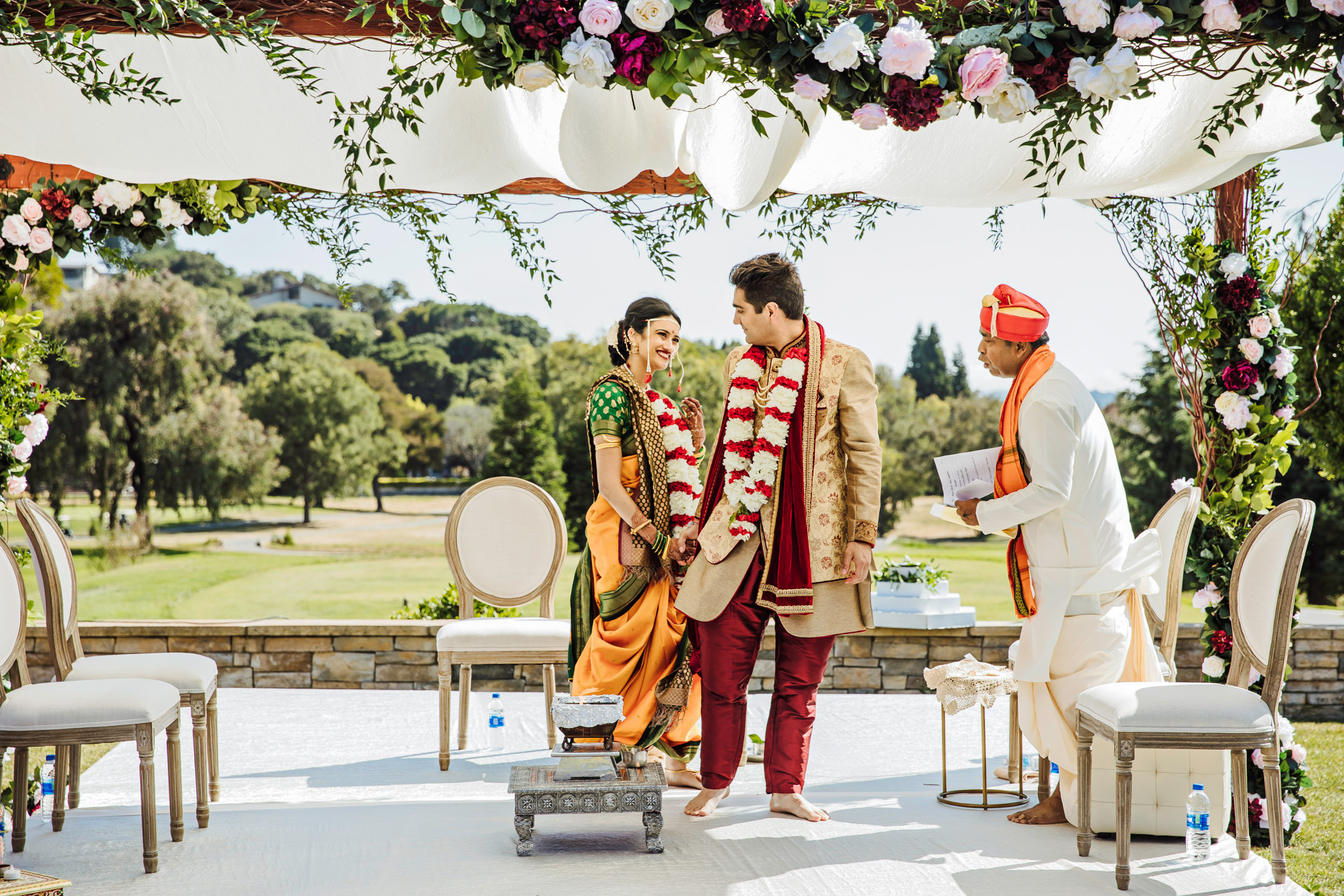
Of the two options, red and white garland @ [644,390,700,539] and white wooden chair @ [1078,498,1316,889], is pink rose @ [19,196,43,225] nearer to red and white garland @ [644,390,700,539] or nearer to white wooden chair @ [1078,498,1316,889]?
red and white garland @ [644,390,700,539]

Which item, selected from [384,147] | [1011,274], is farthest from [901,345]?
[384,147]

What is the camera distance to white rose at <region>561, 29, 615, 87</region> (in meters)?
2.70

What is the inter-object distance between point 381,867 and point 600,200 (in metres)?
2.57

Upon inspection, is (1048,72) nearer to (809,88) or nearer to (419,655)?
(809,88)

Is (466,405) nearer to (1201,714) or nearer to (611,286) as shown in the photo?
(611,286)

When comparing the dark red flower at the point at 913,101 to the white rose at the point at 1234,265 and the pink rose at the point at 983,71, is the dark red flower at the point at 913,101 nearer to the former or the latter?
the pink rose at the point at 983,71

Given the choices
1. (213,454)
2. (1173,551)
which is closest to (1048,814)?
(1173,551)

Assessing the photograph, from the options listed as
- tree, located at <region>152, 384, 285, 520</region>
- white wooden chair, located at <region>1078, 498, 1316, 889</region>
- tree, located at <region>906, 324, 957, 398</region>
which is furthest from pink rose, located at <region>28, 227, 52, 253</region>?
tree, located at <region>906, 324, 957, 398</region>

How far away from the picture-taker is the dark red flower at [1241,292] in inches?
158

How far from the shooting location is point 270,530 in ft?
70.6

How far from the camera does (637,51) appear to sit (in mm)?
2729

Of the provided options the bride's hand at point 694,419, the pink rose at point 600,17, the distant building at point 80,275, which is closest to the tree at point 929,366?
the distant building at point 80,275

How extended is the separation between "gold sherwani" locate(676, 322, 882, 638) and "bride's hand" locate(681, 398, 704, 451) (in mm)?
631

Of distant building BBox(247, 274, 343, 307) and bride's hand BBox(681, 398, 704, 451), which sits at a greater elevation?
distant building BBox(247, 274, 343, 307)
